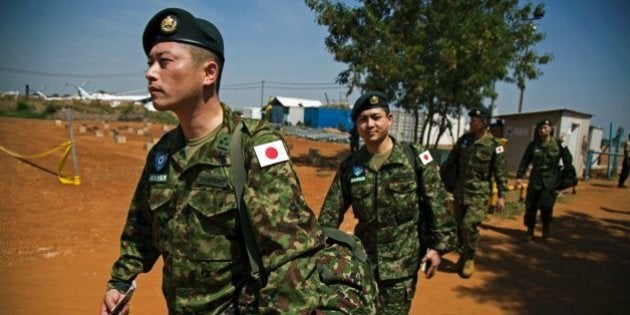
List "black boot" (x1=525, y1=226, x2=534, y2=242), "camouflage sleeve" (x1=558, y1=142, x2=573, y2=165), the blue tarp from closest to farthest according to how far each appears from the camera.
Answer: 1. "camouflage sleeve" (x1=558, y1=142, x2=573, y2=165)
2. "black boot" (x1=525, y1=226, x2=534, y2=242)
3. the blue tarp

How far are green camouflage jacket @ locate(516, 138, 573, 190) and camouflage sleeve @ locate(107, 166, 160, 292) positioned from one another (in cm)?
652

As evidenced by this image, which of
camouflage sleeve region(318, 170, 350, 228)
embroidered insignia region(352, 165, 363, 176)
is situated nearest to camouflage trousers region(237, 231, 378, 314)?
camouflage sleeve region(318, 170, 350, 228)

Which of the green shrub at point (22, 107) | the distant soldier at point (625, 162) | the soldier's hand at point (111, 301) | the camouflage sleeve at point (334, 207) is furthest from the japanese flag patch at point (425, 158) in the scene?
the green shrub at point (22, 107)

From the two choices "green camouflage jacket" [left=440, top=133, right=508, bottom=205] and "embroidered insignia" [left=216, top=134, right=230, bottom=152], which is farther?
"green camouflage jacket" [left=440, top=133, right=508, bottom=205]

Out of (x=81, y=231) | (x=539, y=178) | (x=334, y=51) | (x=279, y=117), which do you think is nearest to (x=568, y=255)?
(x=539, y=178)

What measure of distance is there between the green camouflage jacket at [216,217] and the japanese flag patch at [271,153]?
0.02 meters

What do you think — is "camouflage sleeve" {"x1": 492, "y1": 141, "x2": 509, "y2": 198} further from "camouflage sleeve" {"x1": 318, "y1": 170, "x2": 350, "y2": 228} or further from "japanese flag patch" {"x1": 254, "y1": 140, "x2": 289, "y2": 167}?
"japanese flag patch" {"x1": 254, "y1": 140, "x2": 289, "y2": 167}

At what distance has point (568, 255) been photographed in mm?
6270

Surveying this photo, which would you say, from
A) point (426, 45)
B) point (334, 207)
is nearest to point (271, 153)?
point (334, 207)

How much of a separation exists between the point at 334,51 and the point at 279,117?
30.1 m

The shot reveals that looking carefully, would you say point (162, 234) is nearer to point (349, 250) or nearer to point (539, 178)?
point (349, 250)

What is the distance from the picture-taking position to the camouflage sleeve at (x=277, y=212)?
4.58 feet

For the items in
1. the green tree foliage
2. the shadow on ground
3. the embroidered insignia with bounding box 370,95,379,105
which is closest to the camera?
the embroidered insignia with bounding box 370,95,379,105

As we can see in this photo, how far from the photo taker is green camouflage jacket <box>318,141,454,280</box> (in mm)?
2816
